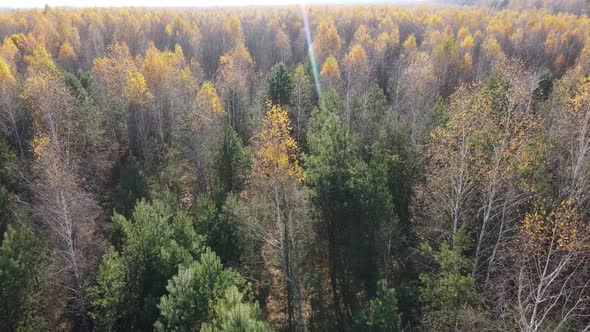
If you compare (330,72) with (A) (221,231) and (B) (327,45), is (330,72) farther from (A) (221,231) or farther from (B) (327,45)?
(A) (221,231)

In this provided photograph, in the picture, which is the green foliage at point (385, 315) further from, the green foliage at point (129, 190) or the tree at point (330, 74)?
the tree at point (330, 74)

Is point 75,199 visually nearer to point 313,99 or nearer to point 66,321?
point 66,321

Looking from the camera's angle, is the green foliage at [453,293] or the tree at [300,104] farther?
the tree at [300,104]

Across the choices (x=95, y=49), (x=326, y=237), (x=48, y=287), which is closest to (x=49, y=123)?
(x=48, y=287)

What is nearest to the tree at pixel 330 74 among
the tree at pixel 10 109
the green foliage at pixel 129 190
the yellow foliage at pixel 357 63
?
the yellow foliage at pixel 357 63

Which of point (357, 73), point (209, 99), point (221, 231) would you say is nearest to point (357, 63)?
point (357, 73)
